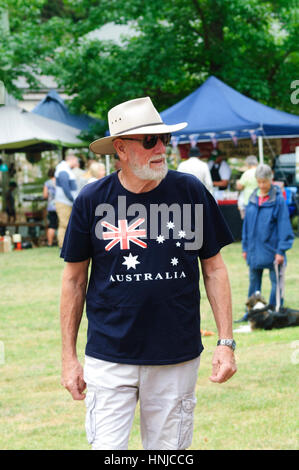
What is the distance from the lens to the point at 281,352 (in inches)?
297

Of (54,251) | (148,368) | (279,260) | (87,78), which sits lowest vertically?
(54,251)

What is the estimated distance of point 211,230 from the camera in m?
3.46

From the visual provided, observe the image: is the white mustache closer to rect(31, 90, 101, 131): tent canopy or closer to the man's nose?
the man's nose

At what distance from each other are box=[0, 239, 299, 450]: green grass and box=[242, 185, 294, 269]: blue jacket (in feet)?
2.88

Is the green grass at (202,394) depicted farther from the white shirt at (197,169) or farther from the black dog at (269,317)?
the white shirt at (197,169)

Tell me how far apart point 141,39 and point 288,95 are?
15.9 feet

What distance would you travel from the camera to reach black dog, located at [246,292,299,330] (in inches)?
343

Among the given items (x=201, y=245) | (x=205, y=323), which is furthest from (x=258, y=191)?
(x=201, y=245)

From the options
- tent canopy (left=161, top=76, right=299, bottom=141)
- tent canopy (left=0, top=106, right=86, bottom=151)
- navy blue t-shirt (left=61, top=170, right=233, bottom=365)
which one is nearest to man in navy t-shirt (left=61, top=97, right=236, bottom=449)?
navy blue t-shirt (left=61, top=170, right=233, bottom=365)

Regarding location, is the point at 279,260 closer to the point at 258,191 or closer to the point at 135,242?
the point at 258,191

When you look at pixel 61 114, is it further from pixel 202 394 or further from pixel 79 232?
pixel 79 232

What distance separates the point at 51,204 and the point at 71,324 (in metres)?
16.1

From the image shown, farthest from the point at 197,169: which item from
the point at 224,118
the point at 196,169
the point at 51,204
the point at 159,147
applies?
the point at 159,147

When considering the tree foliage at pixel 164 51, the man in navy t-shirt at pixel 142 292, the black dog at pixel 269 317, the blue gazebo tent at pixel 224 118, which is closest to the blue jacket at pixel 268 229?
the black dog at pixel 269 317
